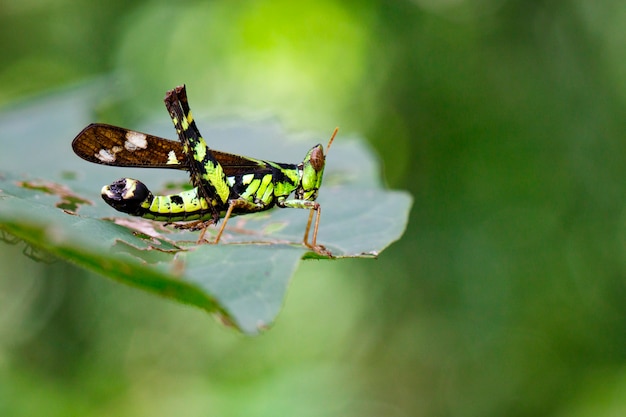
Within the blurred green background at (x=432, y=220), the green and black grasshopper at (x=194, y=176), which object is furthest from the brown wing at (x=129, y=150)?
the blurred green background at (x=432, y=220)

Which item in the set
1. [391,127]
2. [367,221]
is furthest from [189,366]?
[367,221]

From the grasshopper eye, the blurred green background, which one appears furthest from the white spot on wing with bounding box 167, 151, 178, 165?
the blurred green background

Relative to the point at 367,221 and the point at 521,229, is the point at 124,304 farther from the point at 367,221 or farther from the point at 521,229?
the point at 367,221

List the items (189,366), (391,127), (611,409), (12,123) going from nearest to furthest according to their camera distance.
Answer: (12,123)
(611,409)
(189,366)
(391,127)

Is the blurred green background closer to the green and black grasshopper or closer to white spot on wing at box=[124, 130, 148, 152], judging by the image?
the green and black grasshopper

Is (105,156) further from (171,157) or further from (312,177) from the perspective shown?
(312,177)

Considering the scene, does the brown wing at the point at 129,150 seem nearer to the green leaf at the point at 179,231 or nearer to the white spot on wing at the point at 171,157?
the white spot on wing at the point at 171,157

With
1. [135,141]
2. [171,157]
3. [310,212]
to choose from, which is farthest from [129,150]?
[310,212]

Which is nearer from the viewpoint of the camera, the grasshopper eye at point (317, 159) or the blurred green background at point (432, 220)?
the grasshopper eye at point (317, 159)
